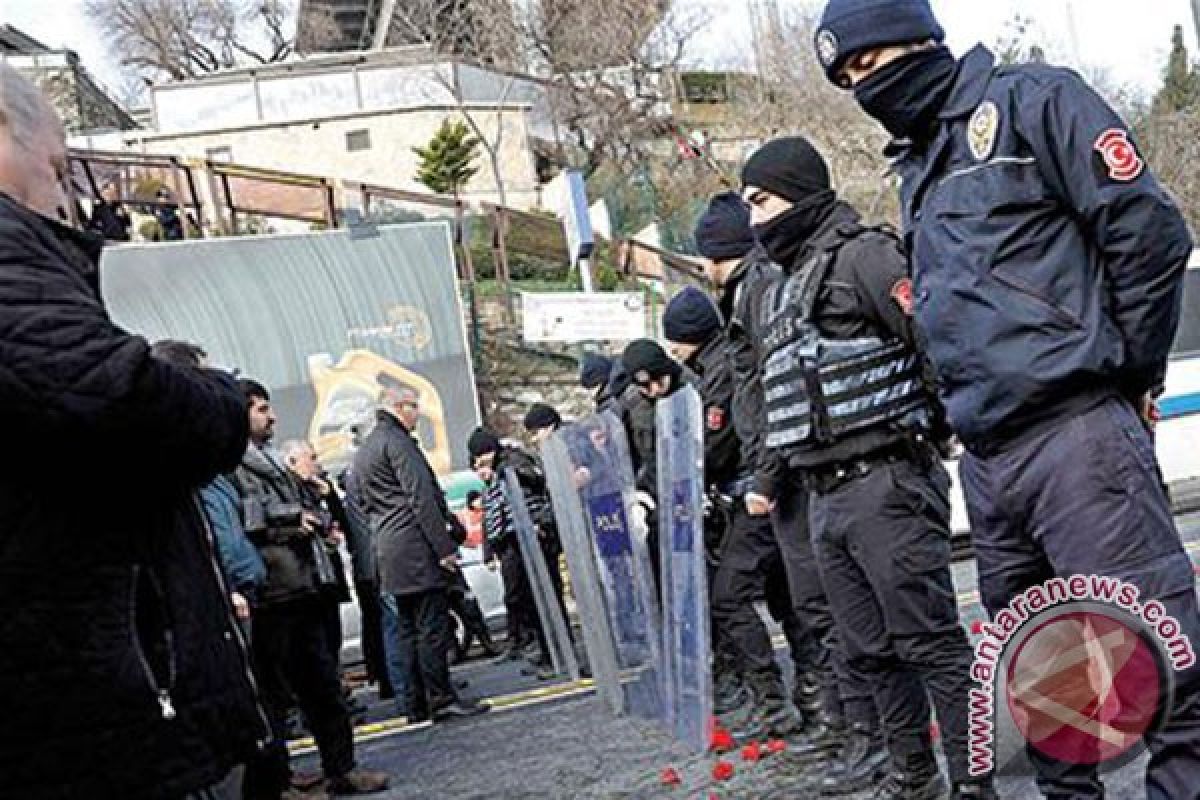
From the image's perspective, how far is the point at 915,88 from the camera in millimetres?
3266

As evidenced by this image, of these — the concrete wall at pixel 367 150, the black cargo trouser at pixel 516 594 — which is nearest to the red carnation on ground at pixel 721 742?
the black cargo trouser at pixel 516 594

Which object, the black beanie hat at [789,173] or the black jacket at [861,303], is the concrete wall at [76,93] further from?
the black jacket at [861,303]

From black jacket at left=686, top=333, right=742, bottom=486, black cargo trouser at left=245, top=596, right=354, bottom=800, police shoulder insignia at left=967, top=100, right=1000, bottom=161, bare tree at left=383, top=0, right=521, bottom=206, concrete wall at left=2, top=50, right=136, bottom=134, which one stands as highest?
concrete wall at left=2, top=50, right=136, bottom=134

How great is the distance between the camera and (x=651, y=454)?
24.6 feet

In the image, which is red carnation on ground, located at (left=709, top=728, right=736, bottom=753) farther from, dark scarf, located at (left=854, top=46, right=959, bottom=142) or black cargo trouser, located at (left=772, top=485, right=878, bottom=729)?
dark scarf, located at (left=854, top=46, right=959, bottom=142)

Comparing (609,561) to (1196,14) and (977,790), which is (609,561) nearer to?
(977,790)

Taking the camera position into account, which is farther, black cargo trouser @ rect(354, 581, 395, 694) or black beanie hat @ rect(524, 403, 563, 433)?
black beanie hat @ rect(524, 403, 563, 433)

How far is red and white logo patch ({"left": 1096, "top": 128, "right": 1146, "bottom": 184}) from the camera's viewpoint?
291 centimetres

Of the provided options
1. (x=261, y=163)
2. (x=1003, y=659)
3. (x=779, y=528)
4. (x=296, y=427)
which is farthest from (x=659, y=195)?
(x=1003, y=659)

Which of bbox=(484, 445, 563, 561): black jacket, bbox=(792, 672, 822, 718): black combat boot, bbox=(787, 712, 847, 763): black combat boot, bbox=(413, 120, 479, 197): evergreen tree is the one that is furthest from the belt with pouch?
bbox=(413, 120, 479, 197): evergreen tree

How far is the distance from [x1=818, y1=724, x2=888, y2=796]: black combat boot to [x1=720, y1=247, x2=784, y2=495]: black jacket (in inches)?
36.1

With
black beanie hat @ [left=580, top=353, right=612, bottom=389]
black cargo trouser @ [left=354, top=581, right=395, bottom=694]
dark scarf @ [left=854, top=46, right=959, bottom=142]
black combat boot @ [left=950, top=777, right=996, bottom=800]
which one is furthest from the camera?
black beanie hat @ [left=580, top=353, right=612, bottom=389]

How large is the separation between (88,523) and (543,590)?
7060 millimetres

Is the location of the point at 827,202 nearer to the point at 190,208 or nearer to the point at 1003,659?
the point at 1003,659
